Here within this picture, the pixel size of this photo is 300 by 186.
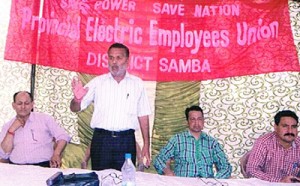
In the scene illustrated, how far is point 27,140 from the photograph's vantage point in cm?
359

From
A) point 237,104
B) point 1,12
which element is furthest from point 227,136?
point 1,12

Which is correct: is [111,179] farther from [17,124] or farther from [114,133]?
[17,124]

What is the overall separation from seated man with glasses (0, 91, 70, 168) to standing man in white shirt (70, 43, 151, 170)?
0.30 m

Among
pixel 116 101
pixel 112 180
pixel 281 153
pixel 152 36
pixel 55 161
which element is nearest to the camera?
pixel 112 180

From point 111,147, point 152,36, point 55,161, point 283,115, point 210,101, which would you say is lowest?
point 55,161

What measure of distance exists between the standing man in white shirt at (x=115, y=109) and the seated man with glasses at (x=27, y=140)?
0.99 feet

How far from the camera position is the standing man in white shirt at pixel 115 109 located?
141 inches

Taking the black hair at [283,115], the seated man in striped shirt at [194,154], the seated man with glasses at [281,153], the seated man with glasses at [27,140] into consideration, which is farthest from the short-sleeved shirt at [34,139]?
the black hair at [283,115]

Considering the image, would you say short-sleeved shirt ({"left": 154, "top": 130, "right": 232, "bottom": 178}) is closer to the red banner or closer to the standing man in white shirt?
the standing man in white shirt

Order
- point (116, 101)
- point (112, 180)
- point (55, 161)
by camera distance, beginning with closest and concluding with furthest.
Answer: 1. point (112, 180)
2. point (55, 161)
3. point (116, 101)

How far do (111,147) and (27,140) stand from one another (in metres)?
0.65

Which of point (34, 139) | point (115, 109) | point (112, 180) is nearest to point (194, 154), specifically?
point (115, 109)

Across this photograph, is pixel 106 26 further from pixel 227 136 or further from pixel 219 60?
pixel 227 136

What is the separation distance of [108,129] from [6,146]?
2.53 feet
